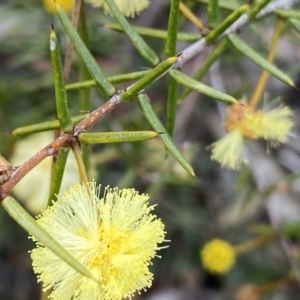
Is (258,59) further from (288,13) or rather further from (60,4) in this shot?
(60,4)

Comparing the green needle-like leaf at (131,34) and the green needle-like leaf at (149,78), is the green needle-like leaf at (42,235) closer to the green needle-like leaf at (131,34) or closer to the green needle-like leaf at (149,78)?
the green needle-like leaf at (149,78)

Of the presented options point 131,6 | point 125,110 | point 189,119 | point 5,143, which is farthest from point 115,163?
point 131,6

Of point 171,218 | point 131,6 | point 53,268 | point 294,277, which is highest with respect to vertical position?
point 131,6

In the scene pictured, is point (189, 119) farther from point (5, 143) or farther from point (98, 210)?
point (98, 210)

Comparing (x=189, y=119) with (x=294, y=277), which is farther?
(x=189, y=119)

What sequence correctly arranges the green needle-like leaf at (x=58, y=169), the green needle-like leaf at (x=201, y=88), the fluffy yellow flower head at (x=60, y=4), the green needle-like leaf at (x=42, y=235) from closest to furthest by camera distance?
the green needle-like leaf at (x=42, y=235) < the green needle-like leaf at (x=58, y=169) < the green needle-like leaf at (x=201, y=88) < the fluffy yellow flower head at (x=60, y=4)

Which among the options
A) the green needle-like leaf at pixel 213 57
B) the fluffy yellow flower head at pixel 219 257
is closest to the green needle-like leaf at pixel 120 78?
the green needle-like leaf at pixel 213 57
